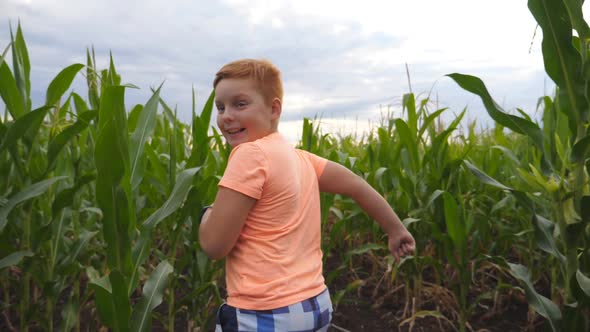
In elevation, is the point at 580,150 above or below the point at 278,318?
above

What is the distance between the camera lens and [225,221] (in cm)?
162

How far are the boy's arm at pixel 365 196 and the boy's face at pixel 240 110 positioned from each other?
376 millimetres

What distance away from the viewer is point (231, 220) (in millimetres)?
1625

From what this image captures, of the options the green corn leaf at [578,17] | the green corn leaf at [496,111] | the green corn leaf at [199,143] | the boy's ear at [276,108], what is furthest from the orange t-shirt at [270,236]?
the green corn leaf at [578,17]

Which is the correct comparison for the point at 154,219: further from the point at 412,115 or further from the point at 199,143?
the point at 412,115

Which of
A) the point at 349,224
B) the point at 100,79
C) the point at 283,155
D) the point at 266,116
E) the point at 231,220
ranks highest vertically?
the point at 100,79

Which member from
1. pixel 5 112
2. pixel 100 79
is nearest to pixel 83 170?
pixel 5 112

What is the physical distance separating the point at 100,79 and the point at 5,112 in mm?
617

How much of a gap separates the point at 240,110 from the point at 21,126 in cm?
91

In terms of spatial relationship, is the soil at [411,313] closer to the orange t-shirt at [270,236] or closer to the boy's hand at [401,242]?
the boy's hand at [401,242]

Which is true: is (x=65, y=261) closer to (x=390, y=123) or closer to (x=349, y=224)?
(x=349, y=224)

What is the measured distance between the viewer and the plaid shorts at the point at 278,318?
1.63 m

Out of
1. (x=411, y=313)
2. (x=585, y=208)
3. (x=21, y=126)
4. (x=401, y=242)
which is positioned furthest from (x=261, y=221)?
(x=411, y=313)

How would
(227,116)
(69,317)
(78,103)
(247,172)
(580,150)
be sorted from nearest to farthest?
(247,172), (227,116), (580,150), (69,317), (78,103)
